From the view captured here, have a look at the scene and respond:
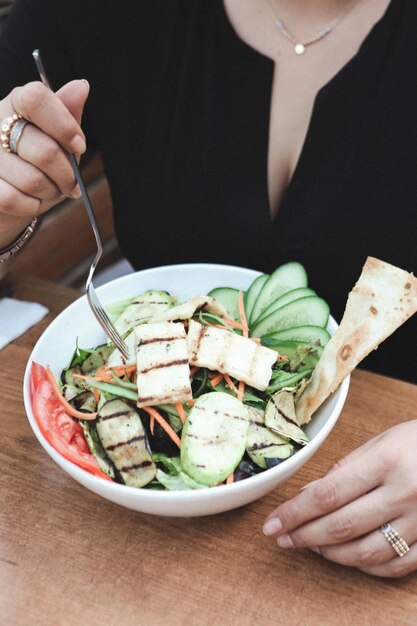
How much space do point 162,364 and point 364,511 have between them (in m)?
0.34

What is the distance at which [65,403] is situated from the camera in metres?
0.89

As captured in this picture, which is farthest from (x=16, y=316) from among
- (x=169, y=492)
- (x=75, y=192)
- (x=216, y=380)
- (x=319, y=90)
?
(x=319, y=90)

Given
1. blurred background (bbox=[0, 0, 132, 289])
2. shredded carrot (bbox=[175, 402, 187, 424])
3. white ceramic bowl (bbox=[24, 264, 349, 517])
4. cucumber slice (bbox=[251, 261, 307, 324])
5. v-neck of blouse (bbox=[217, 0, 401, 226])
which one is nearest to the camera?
white ceramic bowl (bbox=[24, 264, 349, 517])

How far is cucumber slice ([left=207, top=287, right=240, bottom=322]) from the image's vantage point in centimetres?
112

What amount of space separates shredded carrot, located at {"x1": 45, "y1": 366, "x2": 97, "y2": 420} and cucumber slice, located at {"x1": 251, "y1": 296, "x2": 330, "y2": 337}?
1.18 ft

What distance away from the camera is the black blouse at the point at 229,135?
124cm

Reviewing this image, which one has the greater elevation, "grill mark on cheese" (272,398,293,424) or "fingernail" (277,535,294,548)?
"grill mark on cheese" (272,398,293,424)

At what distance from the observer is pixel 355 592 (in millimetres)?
794

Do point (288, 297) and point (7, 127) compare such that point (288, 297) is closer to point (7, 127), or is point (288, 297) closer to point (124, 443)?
point (124, 443)

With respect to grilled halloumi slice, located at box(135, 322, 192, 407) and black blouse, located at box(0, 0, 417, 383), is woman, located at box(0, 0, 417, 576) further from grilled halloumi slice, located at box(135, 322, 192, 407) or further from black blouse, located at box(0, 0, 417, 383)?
grilled halloumi slice, located at box(135, 322, 192, 407)

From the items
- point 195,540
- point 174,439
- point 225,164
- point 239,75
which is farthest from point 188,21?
point 195,540

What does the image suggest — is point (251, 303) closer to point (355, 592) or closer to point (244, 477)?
point (244, 477)

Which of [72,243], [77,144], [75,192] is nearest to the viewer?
[77,144]

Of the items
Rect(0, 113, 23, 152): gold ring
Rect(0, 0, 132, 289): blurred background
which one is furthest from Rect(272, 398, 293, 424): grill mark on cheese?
Rect(0, 0, 132, 289): blurred background
